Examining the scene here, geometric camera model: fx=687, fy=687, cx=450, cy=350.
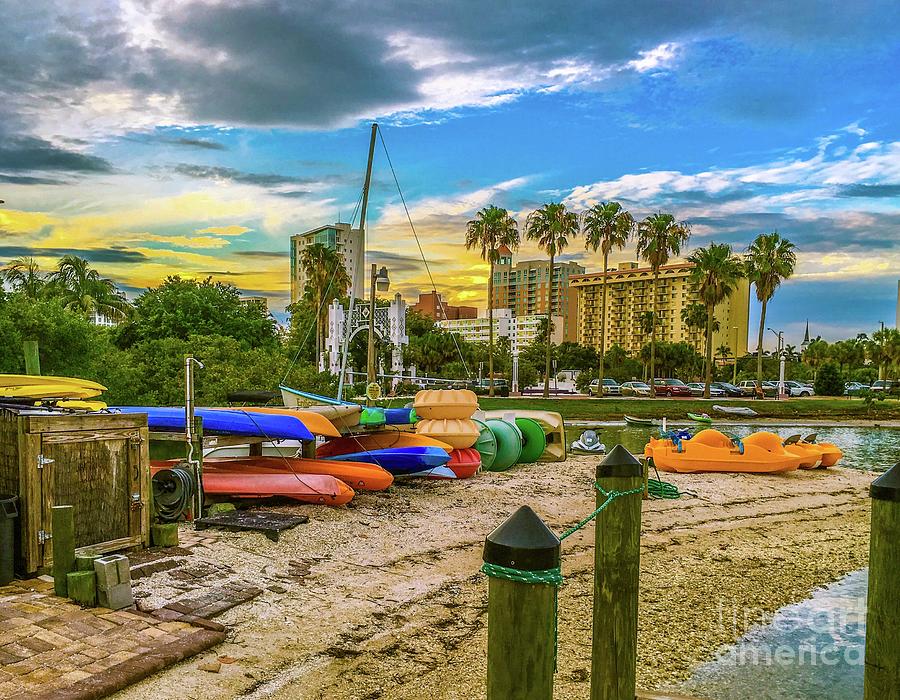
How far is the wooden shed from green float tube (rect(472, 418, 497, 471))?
32.1 feet

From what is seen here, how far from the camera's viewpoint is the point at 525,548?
255cm

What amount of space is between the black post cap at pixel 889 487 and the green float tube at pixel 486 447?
1340 centimetres

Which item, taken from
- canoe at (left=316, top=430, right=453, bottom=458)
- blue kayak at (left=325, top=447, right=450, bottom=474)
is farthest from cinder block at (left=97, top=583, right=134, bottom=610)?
canoe at (left=316, top=430, right=453, bottom=458)

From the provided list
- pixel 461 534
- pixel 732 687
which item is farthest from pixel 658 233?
pixel 732 687

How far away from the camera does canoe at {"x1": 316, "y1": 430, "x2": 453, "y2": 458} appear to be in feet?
47.4

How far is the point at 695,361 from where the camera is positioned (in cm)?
8819

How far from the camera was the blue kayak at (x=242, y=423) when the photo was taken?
11.3 m

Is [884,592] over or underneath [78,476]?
over

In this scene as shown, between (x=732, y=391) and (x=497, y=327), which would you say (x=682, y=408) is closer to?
(x=732, y=391)

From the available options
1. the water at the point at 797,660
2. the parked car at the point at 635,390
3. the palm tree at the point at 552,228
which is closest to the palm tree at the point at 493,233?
the palm tree at the point at 552,228

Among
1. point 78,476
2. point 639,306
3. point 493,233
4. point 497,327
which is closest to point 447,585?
point 78,476

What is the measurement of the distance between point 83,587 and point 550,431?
51.8 feet

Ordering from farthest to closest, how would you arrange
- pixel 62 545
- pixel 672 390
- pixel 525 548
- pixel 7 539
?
pixel 672 390, pixel 7 539, pixel 62 545, pixel 525 548

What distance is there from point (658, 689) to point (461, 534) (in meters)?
4.82
